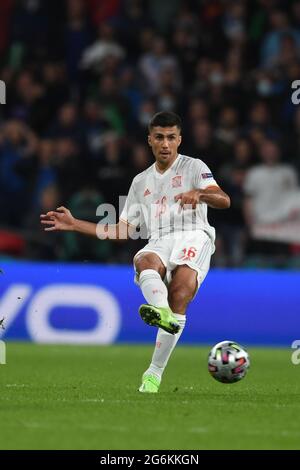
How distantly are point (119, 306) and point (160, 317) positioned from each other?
6351mm

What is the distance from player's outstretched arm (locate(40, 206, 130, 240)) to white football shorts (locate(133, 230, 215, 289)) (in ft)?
1.05

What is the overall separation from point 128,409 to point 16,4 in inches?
475

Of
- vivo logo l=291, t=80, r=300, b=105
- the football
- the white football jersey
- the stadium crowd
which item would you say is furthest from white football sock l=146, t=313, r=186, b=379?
vivo logo l=291, t=80, r=300, b=105

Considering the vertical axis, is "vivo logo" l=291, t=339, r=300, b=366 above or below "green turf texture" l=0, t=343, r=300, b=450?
above

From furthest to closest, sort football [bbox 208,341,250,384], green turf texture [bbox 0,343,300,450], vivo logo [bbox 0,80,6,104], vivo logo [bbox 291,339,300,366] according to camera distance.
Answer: vivo logo [bbox 0,80,6,104]
vivo logo [bbox 291,339,300,366]
football [bbox 208,341,250,384]
green turf texture [bbox 0,343,300,450]

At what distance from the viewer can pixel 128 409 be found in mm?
A: 8188

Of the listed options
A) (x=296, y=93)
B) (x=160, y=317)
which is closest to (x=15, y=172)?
(x=296, y=93)

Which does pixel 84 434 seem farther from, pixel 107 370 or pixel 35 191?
pixel 35 191

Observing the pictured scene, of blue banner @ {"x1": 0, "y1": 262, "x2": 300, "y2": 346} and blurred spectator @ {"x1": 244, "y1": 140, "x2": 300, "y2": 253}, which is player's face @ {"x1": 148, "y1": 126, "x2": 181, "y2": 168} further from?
blurred spectator @ {"x1": 244, "y1": 140, "x2": 300, "y2": 253}

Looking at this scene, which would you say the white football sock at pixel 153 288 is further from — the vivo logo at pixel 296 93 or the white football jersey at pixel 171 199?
the vivo logo at pixel 296 93

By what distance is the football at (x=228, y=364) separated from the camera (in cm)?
929

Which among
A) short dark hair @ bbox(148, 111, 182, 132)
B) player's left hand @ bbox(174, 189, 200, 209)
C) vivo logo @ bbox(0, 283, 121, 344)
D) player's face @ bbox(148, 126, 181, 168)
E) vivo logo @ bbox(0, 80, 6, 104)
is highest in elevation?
vivo logo @ bbox(0, 80, 6, 104)

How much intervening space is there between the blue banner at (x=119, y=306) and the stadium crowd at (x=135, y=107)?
656 millimetres

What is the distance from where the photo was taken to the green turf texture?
681 cm
